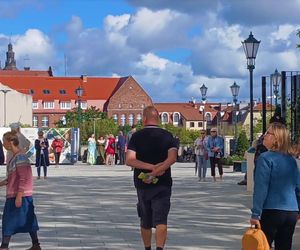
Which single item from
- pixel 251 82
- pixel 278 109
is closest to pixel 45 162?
pixel 251 82

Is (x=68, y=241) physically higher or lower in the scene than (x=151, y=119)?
lower

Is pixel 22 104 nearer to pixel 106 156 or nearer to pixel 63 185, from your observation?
pixel 106 156

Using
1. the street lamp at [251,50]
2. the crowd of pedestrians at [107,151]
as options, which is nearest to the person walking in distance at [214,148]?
the street lamp at [251,50]

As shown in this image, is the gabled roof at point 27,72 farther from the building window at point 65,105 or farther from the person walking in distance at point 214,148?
the person walking in distance at point 214,148

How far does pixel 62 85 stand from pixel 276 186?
145 meters

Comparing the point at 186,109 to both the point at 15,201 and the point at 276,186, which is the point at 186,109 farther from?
the point at 276,186

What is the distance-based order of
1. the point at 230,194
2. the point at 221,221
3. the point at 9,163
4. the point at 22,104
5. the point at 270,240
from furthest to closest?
the point at 22,104
the point at 230,194
the point at 221,221
the point at 9,163
the point at 270,240

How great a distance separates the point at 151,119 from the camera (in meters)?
9.60

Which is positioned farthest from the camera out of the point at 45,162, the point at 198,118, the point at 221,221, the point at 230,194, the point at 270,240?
the point at 198,118

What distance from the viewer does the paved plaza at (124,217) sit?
1142cm

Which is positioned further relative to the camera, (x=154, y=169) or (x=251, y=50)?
(x=251, y=50)

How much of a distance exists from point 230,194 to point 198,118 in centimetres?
14569

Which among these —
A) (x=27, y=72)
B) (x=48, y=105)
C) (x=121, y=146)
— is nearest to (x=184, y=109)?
(x=27, y=72)

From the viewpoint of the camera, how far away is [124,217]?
14.5 metres
